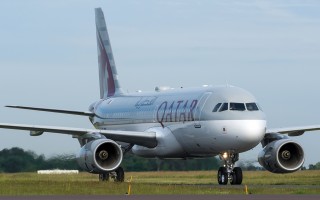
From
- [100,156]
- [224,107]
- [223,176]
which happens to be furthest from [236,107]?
[100,156]

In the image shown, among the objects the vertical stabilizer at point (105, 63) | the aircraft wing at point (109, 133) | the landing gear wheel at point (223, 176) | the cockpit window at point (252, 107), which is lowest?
the landing gear wheel at point (223, 176)

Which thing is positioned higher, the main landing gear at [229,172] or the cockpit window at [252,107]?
the cockpit window at [252,107]

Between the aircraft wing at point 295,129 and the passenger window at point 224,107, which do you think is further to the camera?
the aircraft wing at point 295,129

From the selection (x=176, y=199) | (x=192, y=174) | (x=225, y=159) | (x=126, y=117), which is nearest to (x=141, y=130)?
(x=126, y=117)

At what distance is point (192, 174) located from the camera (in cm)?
6131

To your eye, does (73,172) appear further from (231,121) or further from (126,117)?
(231,121)

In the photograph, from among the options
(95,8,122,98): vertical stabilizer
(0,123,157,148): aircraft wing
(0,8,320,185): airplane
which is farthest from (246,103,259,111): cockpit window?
(95,8,122,98): vertical stabilizer

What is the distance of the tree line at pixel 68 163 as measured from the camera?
2184 inches

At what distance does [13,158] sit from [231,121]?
2023cm

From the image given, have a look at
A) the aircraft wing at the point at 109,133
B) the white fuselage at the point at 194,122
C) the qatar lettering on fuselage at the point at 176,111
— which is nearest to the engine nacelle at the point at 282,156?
the white fuselage at the point at 194,122

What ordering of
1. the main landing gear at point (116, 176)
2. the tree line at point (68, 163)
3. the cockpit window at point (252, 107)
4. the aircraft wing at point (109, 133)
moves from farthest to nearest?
the tree line at point (68, 163), the main landing gear at point (116, 176), the aircraft wing at point (109, 133), the cockpit window at point (252, 107)

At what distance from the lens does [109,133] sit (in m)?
47.2

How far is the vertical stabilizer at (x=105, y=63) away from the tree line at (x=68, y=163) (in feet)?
13.2

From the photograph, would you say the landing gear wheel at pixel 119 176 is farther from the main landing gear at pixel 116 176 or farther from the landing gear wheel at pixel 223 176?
the landing gear wheel at pixel 223 176
